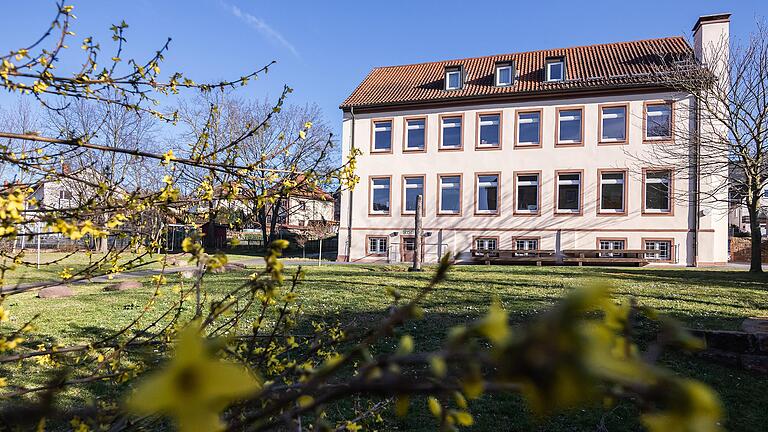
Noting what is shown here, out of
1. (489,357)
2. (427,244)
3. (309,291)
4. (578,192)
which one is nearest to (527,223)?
(578,192)

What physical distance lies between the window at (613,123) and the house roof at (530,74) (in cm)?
111

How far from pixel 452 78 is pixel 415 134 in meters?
3.64

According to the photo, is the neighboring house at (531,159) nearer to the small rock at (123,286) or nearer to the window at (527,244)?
the window at (527,244)

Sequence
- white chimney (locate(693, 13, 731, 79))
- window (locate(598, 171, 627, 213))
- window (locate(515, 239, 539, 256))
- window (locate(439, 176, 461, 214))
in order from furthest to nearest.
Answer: window (locate(439, 176, 461, 214)) → window (locate(515, 239, 539, 256)) → window (locate(598, 171, 627, 213)) → white chimney (locate(693, 13, 731, 79))

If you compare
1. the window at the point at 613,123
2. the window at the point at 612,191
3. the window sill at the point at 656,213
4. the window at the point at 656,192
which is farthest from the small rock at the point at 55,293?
the window at the point at 656,192

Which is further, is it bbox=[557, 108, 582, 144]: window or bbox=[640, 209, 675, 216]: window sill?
bbox=[557, 108, 582, 144]: window

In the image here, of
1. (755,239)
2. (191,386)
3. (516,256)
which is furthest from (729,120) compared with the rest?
(191,386)

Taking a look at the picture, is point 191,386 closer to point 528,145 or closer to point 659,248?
point 528,145

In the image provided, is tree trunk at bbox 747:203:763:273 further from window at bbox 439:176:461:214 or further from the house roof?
window at bbox 439:176:461:214

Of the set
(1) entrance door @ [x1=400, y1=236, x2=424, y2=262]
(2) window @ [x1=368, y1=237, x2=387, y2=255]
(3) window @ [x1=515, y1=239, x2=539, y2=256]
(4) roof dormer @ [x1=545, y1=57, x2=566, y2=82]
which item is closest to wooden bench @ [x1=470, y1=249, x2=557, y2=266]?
(3) window @ [x1=515, y1=239, x2=539, y2=256]

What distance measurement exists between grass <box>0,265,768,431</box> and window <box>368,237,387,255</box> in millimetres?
10284

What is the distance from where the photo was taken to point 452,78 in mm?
23734

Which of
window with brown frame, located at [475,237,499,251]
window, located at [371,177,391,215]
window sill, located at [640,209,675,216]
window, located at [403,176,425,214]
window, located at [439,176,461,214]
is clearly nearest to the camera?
window sill, located at [640,209,675,216]

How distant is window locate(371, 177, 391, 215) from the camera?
923 inches
